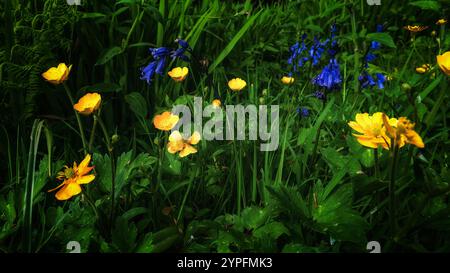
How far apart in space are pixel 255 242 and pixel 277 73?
1.49 meters

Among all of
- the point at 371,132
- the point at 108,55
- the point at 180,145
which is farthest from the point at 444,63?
the point at 108,55

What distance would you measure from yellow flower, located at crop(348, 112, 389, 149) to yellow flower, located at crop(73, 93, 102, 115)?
0.58 m

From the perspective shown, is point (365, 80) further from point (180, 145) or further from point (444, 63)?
point (180, 145)

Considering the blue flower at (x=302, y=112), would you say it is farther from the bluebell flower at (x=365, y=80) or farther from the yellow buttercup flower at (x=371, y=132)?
the yellow buttercup flower at (x=371, y=132)

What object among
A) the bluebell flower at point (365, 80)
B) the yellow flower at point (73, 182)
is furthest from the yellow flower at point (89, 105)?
the bluebell flower at point (365, 80)

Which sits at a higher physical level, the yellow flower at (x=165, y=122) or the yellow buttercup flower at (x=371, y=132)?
the yellow buttercup flower at (x=371, y=132)

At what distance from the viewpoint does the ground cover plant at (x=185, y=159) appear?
0.86 metres

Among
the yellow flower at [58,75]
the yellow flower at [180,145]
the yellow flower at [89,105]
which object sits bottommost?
the yellow flower at [180,145]

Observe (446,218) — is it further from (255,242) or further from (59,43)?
(59,43)

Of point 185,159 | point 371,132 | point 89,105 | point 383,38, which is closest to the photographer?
point 371,132

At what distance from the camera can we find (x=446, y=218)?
865 mm

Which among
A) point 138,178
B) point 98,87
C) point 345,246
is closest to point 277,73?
point 98,87

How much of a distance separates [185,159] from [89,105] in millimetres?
330

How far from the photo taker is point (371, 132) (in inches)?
32.4
